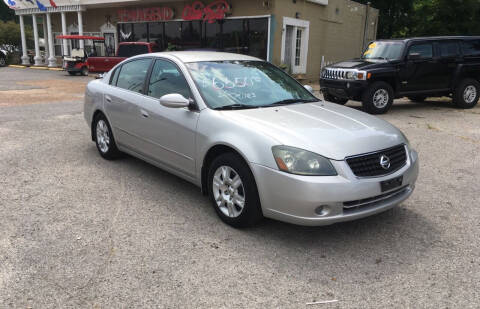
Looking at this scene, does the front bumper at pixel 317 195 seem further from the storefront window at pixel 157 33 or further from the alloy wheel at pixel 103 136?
the storefront window at pixel 157 33

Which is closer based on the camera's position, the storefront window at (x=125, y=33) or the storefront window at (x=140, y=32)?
the storefront window at (x=140, y=32)

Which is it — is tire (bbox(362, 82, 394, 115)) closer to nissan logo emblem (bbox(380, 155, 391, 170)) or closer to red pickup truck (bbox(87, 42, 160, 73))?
nissan logo emblem (bbox(380, 155, 391, 170))

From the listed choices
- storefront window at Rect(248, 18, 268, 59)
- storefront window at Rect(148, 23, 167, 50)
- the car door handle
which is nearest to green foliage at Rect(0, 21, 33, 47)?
storefront window at Rect(148, 23, 167, 50)

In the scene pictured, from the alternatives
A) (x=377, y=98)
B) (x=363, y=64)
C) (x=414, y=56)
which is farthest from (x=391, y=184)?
(x=414, y=56)

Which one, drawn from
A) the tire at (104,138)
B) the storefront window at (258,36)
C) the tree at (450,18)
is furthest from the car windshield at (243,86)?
the tree at (450,18)

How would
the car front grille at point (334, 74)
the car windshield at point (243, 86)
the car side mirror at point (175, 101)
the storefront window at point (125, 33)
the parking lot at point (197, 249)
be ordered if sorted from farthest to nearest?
1. the storefront window at point (125, 33)
2. the car front grille at point (334, 74)
3. the car windshield at point (243, 86)
4. the car side mirror at point (175, 101)
5. the parking lot at point (197, 249)

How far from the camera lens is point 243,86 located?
450cm

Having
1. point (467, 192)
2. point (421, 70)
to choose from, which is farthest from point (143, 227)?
point (421, 70)

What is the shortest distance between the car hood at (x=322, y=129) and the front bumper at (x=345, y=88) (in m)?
6.01

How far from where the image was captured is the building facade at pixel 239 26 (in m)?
18.0

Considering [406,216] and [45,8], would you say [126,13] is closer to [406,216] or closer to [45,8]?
[45,8]

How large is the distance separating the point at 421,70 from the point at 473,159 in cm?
491

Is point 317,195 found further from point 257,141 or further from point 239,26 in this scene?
point 239,26

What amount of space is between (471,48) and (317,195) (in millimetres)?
10293
